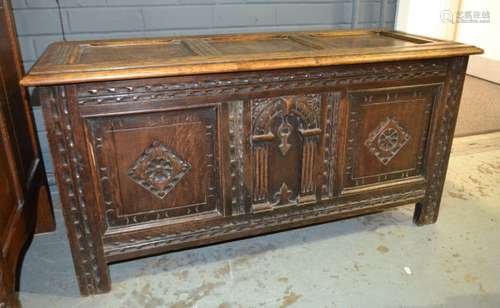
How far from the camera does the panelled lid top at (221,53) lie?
1466mm

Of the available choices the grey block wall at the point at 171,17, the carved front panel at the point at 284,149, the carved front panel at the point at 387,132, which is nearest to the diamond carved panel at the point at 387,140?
the carved front panel at the point at 387,132

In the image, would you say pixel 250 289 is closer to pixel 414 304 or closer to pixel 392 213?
pixel 414 304

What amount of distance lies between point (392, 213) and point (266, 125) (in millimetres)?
1064

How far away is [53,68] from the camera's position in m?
1.45

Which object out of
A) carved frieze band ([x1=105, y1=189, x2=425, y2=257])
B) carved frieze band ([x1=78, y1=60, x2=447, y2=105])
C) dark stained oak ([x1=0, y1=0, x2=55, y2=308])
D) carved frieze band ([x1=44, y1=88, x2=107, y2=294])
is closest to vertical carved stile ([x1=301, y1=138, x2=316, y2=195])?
carved frieze band ([x1=105, y1=189, x2=425, y2=257])

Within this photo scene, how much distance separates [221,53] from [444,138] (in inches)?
45.7

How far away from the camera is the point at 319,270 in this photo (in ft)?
6.28

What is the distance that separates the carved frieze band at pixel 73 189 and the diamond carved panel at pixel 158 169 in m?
0.21

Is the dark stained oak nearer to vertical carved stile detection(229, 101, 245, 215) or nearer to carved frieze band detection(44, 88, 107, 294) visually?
carved frieze band detection(44, 88, 107, 294)

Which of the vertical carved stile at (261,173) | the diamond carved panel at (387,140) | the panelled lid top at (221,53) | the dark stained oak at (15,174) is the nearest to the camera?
the panelled lid top at (221,53)

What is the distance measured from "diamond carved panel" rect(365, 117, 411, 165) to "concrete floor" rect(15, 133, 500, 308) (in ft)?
1.47

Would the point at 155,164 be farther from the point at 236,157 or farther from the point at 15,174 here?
the point at 15,174

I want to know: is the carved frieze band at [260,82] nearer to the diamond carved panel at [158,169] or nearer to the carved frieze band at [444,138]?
the carved frieze band at [444,138]

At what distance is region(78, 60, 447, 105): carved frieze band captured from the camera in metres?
1.50
